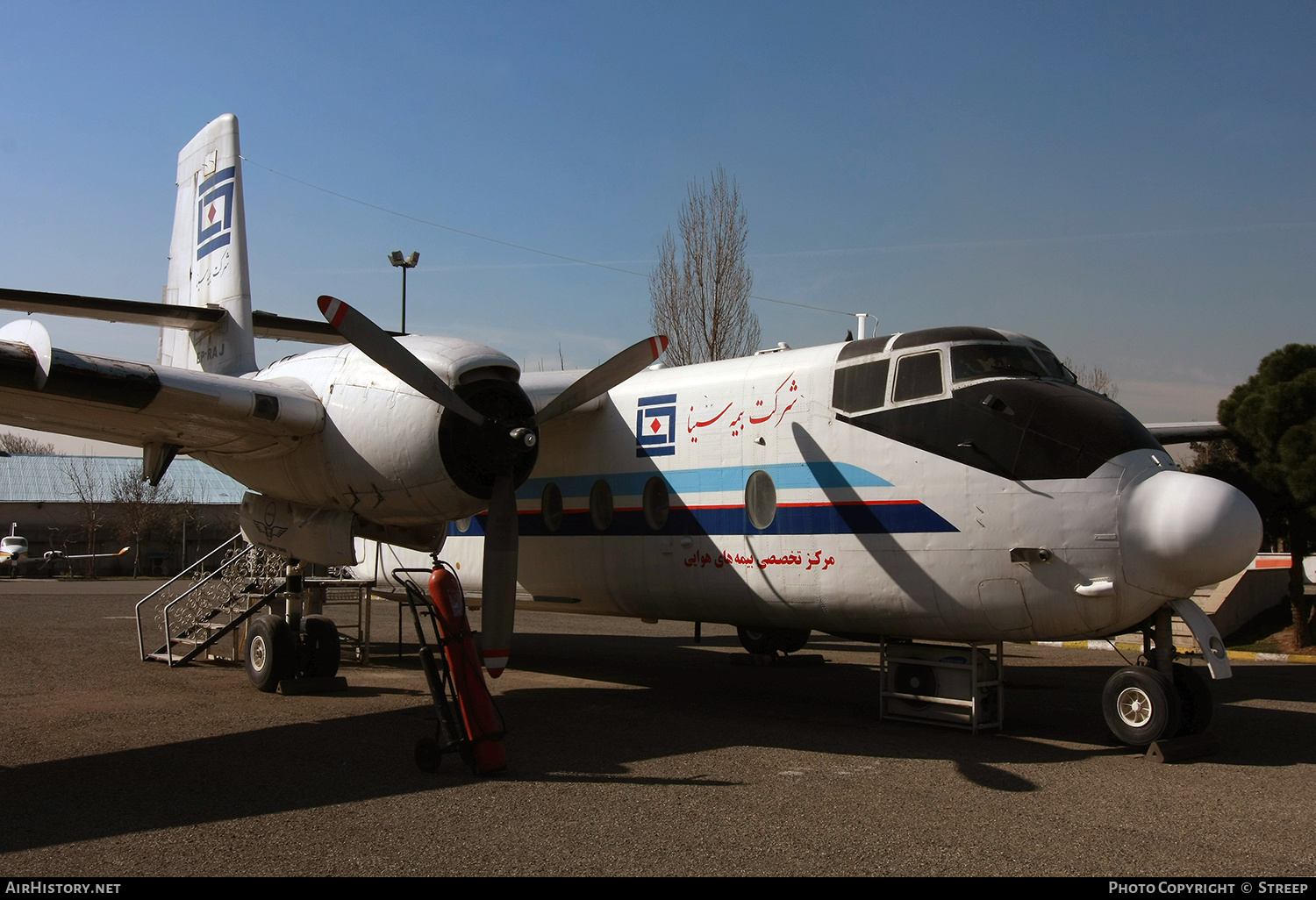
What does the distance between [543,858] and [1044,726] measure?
6556mm

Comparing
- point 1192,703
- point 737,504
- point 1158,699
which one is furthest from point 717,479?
point 1192,703

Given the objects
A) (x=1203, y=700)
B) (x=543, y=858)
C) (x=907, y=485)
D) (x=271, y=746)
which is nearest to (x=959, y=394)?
(x=907, y=485)

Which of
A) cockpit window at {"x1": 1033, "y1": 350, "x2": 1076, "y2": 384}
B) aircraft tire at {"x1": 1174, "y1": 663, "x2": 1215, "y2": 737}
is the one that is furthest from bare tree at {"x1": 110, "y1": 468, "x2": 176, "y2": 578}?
aircraft tire at {"x1": 1174, "y1": 663, "x2": 1215, "y2": 737}

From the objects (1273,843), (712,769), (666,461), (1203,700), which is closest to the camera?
(1273,843)

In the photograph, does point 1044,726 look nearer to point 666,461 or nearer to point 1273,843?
point 1273,843

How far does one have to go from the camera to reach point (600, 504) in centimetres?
1158

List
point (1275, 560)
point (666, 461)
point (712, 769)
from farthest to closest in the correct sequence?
point (1275, 560), point (666, 461), point (712, 769)

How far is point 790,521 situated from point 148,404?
20.4ft

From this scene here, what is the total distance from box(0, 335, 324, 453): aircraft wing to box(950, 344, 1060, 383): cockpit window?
20.5 ft

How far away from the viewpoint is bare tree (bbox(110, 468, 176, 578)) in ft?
160

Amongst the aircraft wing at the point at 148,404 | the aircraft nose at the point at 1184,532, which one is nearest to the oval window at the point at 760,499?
the aircraft nose at the point at 1184,532

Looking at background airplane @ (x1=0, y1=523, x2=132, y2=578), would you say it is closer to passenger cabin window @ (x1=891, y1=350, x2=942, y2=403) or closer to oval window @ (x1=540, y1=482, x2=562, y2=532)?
oval window @ (x1=540, y1=482, x2=562, y2=532)

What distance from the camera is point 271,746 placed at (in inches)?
338

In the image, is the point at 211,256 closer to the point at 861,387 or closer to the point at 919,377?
the point at 861,387
